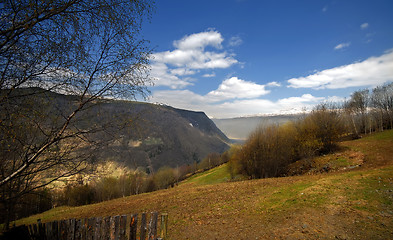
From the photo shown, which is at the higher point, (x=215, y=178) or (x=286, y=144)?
(x=286, y=144)

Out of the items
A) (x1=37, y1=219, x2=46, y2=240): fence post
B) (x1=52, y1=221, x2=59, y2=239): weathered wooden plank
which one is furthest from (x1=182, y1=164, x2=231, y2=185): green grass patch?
(x1=52, y1=221, x2=59, y2=239): weathered wooden plank

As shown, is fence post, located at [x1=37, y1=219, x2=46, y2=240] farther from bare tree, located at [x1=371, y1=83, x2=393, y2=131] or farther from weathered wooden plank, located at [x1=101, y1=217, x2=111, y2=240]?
bare tree, located at [x1=371, y1=83, x2=393, y2=131]

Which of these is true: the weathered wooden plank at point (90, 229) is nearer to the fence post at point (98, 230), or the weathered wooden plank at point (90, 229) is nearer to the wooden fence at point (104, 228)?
the wooden fence at point (104, 228)

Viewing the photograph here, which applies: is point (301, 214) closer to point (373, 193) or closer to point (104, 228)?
point (373, 193)

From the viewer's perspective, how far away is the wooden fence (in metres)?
4.76

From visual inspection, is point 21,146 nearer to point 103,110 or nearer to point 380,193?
point 103,110

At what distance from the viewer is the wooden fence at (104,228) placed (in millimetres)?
4758

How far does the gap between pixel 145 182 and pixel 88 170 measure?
70016mm

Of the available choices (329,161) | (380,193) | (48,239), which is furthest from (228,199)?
(329,161)

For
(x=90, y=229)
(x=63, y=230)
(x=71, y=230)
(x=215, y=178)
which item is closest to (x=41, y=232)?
(x=63, y=230)

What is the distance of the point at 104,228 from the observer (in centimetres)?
511

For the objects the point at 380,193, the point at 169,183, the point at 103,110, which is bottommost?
the point at 169,183

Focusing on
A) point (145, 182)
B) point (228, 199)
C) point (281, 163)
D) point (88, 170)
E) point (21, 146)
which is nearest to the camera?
point (21, 146)

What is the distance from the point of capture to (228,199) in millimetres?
16141
